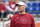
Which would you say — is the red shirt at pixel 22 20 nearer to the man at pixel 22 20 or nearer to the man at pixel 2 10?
the man at pixel 22 20

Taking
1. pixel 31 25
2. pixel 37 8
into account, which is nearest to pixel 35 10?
pixel 37 8

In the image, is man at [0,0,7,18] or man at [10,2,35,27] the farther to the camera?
man at [0,0,7,18]

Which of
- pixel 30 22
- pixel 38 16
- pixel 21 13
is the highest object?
pixel 21 13

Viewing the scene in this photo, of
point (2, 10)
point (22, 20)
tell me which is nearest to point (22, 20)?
point (22, 20)

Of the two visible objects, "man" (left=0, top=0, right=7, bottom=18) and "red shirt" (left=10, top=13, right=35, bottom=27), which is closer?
"red shirt" (left=10, top=13, right=35, bottom=27)

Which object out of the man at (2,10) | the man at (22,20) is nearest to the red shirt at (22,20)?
the man at (22,20)

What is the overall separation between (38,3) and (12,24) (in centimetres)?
634

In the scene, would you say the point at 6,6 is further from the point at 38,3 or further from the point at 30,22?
the point at 30,22

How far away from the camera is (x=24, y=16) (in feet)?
10.9

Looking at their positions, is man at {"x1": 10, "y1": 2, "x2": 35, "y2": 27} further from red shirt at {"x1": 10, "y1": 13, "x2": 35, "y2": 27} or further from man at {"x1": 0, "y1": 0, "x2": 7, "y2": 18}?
man at {"x1": 0, "y1": 0, "x2": 7, "y2": 18}

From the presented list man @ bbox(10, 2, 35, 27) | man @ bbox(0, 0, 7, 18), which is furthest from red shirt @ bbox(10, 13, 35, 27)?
man @ bbox(0, 0, 7, 18)

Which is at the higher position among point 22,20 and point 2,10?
point 22,20

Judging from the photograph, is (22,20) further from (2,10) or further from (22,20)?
(2,10)

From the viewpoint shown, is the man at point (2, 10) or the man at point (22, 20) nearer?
the man at point (22, 20)
